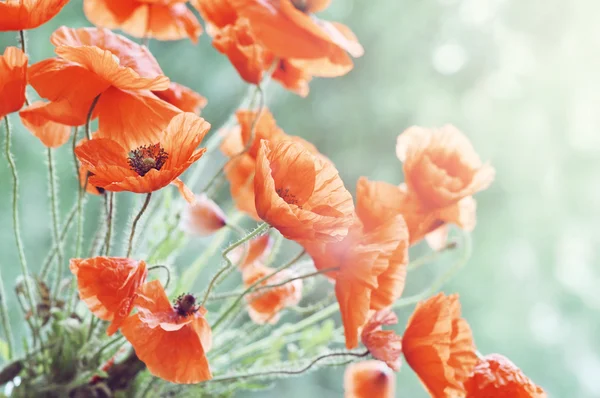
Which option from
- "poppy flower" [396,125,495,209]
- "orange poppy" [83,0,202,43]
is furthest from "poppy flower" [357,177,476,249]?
"orange poppy" [83,0,202,43]

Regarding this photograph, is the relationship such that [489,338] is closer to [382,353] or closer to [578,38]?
[578,38]

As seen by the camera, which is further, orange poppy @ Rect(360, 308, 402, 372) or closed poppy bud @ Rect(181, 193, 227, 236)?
closed poppy bud @ Rect(181, 193, 227, 236)

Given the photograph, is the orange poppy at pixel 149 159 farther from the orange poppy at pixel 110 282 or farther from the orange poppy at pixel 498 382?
the orange poppy at pixel 498 382

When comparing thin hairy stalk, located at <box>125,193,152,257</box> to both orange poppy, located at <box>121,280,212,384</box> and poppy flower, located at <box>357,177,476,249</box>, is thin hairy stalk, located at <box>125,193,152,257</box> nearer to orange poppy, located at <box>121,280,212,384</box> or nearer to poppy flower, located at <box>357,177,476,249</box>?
orange poppy, located at <box>121,280,212,384</box>

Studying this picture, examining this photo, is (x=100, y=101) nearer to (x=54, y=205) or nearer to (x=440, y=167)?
(x=54, y=205)

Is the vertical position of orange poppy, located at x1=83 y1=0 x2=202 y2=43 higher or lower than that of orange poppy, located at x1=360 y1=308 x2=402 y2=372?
higher

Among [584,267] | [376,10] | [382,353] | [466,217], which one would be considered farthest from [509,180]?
[382,353]
